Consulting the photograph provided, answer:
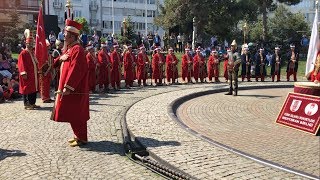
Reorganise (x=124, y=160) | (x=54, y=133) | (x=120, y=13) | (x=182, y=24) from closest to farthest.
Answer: (x=124, y=160) < (x=54, y=133) < (x=182, y=24) < (x=120, y=13)

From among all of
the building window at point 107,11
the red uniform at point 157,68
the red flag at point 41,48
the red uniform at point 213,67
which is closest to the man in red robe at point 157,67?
the red uniform at point 157,68

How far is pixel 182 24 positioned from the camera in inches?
1526

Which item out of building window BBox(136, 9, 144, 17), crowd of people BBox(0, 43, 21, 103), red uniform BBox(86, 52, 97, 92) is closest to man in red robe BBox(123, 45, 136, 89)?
red uniform BBox(86, 52, 97, 92)

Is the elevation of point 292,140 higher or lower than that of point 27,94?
lower

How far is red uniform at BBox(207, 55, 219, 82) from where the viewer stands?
21.1m

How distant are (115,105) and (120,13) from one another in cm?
6885

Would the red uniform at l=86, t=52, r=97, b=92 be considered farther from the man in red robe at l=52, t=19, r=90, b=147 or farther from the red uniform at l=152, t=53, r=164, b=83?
the man in red robe at l=52, t=19, r=90, b=147

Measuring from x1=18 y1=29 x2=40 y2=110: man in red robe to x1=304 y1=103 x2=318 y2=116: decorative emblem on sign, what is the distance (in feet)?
24.5

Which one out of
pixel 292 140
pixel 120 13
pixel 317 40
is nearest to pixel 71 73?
pixel 292 140

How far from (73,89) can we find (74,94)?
178 mm

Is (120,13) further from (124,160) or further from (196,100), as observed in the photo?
(124,160)

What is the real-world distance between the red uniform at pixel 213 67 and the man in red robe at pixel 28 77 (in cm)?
1125

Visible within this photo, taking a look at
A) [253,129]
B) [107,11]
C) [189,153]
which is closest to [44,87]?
[253,129]

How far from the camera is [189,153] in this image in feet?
21.4
